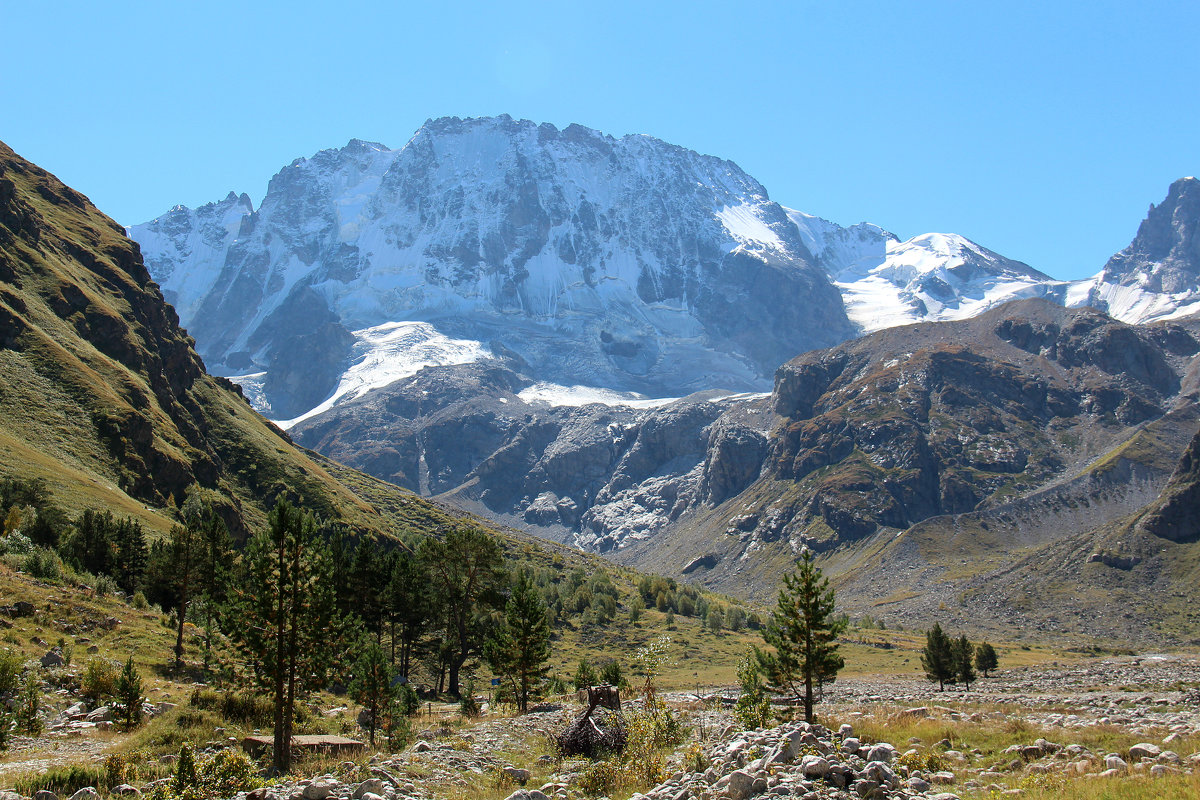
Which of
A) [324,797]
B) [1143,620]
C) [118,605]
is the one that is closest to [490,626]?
[118,605]

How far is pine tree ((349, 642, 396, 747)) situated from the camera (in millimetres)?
38625

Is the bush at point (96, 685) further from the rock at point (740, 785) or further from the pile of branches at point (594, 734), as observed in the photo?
the rock at point (740, 785)

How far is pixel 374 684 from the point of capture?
38594mm

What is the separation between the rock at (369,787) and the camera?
70.8 feet

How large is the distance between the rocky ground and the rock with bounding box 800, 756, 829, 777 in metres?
0.03

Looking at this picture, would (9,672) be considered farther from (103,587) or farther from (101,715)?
(103,587)

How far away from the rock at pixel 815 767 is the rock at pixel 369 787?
1172 cm

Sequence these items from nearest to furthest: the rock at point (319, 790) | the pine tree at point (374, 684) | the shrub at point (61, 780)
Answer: the rock at point (319, 790), the shrub at point (61, 780), the pine tree at point (374, 684)

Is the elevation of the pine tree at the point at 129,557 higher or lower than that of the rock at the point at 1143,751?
higher

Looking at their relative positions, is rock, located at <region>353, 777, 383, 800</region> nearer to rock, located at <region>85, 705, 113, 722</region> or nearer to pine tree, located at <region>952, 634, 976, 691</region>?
rock, located at <region>85, 705, 113, 722</region>

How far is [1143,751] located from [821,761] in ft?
37.8

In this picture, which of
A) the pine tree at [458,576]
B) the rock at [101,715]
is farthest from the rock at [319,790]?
the pine tree at [458,576]

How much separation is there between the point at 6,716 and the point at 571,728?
2029cm

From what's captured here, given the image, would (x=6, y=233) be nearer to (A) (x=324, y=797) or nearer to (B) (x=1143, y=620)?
(A) (x=324, y=797)
